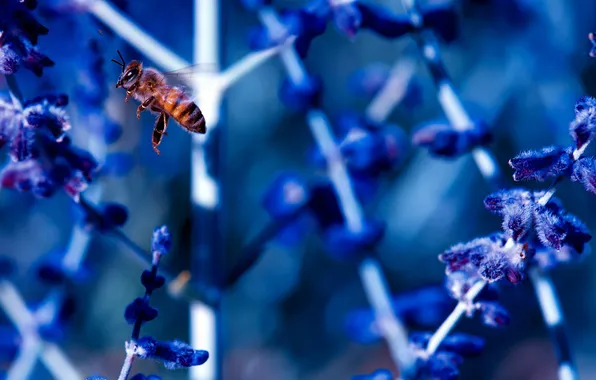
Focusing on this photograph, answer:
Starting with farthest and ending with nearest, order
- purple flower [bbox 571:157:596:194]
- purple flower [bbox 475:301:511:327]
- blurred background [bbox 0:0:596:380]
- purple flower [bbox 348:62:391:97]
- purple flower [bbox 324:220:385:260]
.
A: 1. blurred background [bbox 0:0:596:380]
2. purple flower [bbox 348:62:391:97]
3. purple flower [bbox 324:220:385:260]
4. purple flower [bbox 475:301:511:327]
5. purple flower [bbox 571:157:596:194]

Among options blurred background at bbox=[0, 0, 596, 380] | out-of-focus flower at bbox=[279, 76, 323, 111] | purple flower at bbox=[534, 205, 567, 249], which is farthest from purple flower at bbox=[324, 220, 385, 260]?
blurred background at bbox=[0, 0, 596, 380]

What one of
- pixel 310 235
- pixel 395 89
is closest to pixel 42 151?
pixel 395 89

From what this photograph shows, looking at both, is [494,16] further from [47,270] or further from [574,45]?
[47,270]

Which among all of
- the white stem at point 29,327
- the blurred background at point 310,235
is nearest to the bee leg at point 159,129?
the white stem at point 29,327

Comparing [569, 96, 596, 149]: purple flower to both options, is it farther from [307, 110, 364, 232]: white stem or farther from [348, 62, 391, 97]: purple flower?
[348, 62, 391, 97]: purple flower

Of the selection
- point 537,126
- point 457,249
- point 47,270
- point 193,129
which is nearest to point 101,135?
point 47,270

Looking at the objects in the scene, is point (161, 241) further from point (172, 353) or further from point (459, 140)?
point (459, 140)

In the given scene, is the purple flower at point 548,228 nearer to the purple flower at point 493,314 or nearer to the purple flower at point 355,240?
the purple flower at point 493,314
